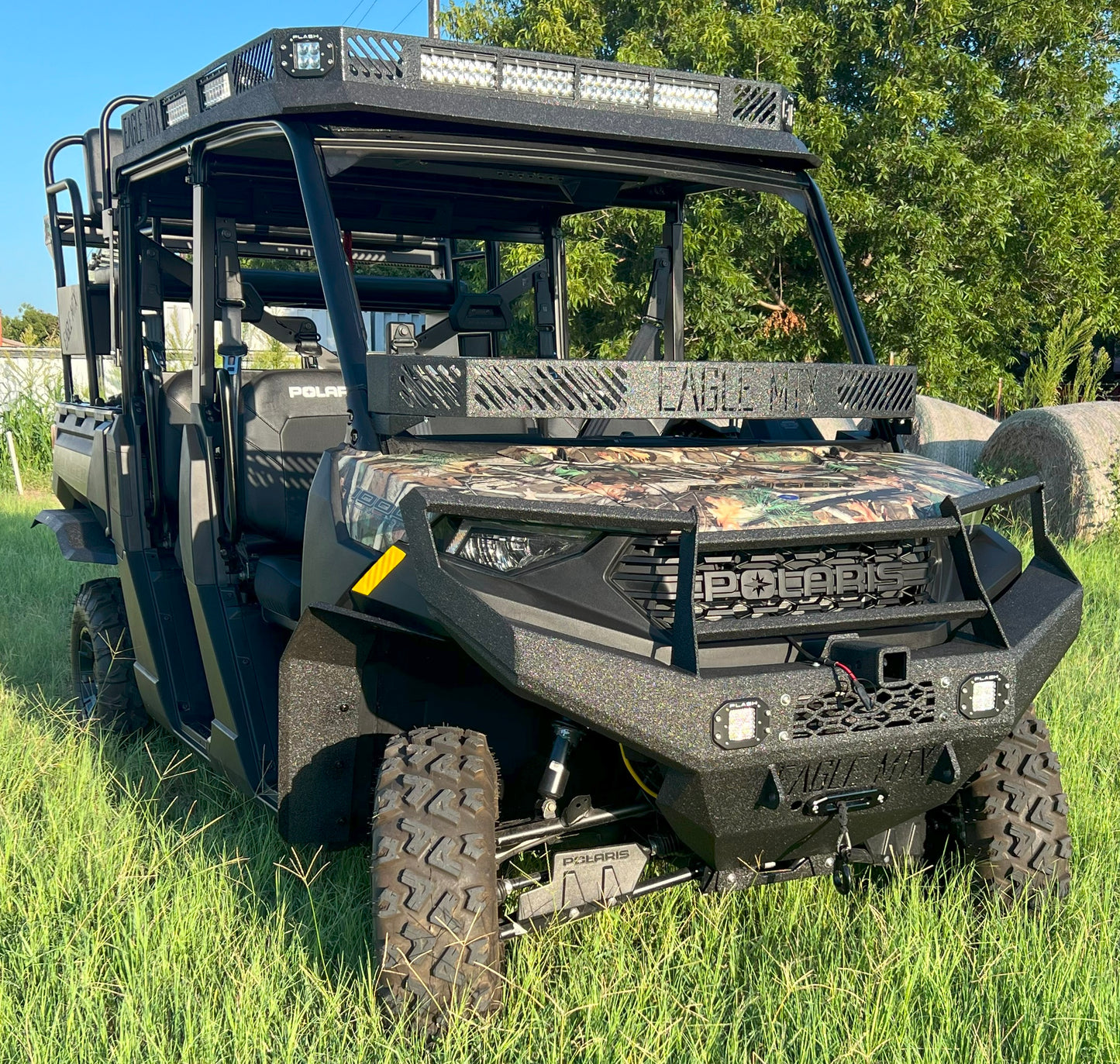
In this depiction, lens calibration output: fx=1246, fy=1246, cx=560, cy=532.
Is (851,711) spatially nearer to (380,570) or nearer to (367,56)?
(380,570)

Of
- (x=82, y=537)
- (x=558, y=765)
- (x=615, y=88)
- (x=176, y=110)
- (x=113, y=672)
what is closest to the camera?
(x=558, y=765)

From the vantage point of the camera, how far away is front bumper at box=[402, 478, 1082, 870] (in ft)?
7.83

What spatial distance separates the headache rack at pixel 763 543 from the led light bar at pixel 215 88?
1624 mm

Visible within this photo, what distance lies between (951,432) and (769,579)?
29.4 feet

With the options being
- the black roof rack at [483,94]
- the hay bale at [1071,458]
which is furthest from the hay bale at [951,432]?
the black roof rack at [483,94]

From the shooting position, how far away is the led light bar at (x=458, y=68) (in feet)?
10.4

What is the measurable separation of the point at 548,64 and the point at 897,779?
2.02m

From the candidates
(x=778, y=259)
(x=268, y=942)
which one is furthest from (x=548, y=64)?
(x=778, y=259)

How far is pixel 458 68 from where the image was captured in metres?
3.21

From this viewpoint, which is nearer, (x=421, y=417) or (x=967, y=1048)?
(x=967, y=1048)

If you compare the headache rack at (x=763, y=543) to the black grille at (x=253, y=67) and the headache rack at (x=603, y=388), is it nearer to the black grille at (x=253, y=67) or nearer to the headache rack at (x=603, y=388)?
the headache rack at (x=603, y=388)

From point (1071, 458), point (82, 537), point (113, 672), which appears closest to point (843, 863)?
point (113, 672)

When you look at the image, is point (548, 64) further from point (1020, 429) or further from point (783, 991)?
point (1020, 429)

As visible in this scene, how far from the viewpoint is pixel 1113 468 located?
855 cm
